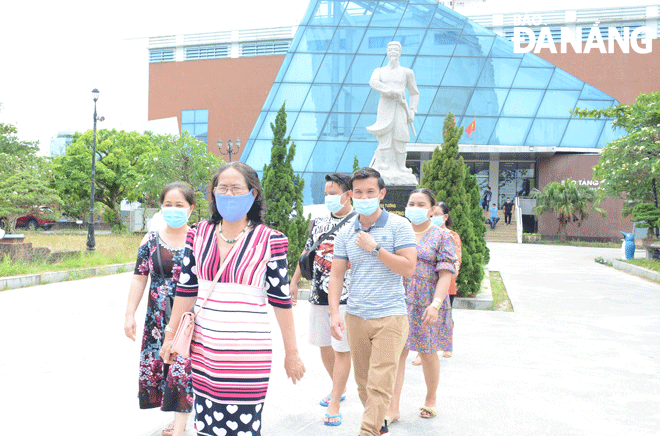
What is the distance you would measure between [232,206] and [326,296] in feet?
5.82

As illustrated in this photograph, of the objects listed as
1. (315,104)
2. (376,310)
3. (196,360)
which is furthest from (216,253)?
(315,104)

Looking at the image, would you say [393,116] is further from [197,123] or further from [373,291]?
[197,123]

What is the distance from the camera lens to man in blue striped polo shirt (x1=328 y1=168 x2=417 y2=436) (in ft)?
10.0

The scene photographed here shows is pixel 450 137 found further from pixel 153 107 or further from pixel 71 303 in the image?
pixel 153 107

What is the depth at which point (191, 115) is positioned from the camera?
3762 centimetres

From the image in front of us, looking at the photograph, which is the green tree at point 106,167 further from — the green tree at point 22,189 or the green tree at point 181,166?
the green tree at point 22,189

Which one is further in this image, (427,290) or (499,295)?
(499,295)

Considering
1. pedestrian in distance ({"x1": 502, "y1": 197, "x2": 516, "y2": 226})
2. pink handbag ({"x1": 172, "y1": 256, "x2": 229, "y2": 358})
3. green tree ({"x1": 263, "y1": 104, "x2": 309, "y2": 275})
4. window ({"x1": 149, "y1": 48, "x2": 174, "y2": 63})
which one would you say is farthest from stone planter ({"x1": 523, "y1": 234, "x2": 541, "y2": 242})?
window ({"x1": 149, "y1": 48, "x2": 174, "y2": 63})

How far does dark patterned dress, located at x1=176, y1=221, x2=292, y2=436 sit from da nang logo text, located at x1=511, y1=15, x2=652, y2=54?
33.5m

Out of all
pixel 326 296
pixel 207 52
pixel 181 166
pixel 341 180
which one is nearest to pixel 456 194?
pixel 341 180

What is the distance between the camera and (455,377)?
4898 millimetres

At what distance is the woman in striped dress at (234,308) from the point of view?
7.45 ft

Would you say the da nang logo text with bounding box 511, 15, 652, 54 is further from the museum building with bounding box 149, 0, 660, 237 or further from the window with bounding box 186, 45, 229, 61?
the window with bounding box 186, 45, 229, 61

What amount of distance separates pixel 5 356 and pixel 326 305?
3.38m
